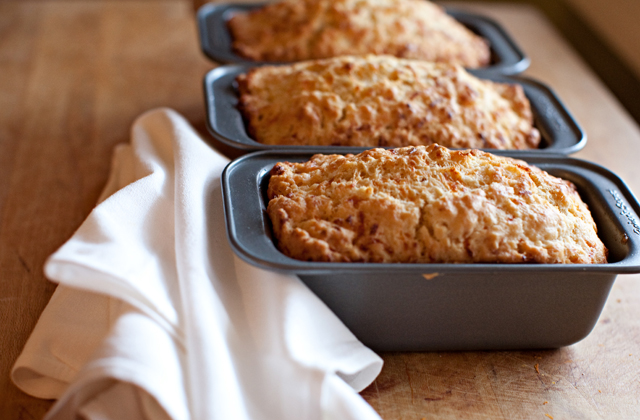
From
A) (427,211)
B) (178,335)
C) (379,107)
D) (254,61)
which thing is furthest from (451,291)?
(254,61)

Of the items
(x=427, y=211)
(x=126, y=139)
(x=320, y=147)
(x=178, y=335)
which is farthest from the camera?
(x=126, y=139)

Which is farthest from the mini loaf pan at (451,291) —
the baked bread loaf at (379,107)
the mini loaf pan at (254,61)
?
the mini loaf pan at (254,61)

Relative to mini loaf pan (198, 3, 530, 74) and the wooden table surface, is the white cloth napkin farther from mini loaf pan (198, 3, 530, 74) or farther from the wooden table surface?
mini loaf pan (198, 3, 530, 74)

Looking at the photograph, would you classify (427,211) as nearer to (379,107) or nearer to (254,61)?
(379,107)

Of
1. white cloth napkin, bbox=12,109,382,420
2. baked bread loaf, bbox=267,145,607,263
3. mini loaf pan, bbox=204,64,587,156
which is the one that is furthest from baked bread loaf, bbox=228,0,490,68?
white cloth napkin, bbox=12,109,382,420

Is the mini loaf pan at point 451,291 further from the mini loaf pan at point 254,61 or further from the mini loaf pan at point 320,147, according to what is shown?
the mini loaf pan at point 254,61

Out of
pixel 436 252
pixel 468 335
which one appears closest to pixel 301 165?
pixel 436 252

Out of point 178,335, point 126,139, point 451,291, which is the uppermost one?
point 451,291

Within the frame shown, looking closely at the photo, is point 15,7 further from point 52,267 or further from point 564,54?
point 564,54

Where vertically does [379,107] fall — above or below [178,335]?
above
